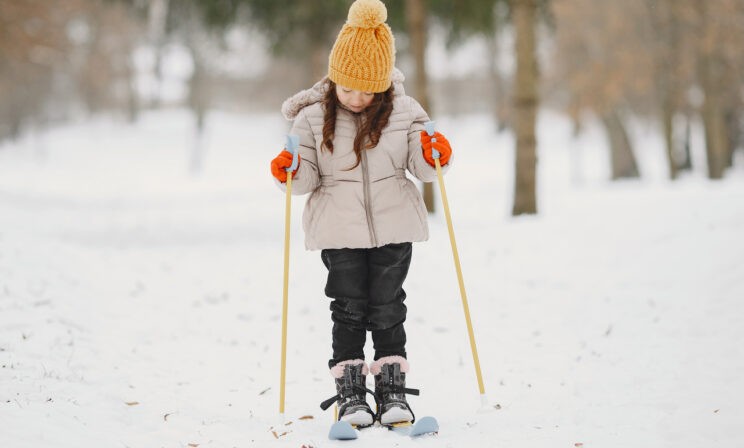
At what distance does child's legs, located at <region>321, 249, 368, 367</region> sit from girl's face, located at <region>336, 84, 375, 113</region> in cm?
73

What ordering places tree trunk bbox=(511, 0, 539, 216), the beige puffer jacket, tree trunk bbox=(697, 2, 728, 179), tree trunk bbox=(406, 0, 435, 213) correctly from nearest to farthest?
1. the beige puffer jacket
2. tree trunk bbox=(511, 0, 539, 216)
3. tree trunk bbox=(406, 0, 435, 213)
4. tree trunk bbox=(697, 2, 728, 179)

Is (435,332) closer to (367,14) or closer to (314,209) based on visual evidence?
(314,209)

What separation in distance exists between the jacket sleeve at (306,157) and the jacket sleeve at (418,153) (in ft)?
1.64

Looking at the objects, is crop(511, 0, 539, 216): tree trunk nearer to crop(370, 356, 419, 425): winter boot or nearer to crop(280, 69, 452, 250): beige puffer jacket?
crop(280, 69, 452, 250): beige puffer jacket

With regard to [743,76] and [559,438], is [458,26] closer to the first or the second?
[559,438]

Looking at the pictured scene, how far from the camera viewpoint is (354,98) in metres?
3.37

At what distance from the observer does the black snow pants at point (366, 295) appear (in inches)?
134

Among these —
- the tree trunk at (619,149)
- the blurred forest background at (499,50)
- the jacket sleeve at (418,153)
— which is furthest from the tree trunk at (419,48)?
the tree trunk at (619,149)

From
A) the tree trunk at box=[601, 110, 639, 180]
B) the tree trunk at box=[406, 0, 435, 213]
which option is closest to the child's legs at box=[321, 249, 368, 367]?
the tree trunk at box=[406, 0, 435, 213]

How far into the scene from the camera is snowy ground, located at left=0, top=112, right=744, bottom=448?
3.27 metres

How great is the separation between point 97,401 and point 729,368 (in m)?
3.49

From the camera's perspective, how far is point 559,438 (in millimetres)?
3137

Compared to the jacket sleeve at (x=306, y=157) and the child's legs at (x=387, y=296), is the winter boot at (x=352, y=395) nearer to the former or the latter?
the child's legs at (x=387, y=296)

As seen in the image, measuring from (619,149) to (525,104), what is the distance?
437 inches
